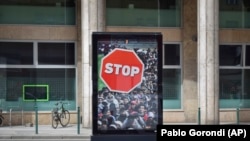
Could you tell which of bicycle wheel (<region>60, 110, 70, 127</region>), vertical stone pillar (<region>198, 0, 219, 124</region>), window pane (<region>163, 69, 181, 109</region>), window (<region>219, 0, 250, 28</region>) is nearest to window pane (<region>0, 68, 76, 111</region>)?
bicycle wheel (<region>60, 110, 70, 127</region>)

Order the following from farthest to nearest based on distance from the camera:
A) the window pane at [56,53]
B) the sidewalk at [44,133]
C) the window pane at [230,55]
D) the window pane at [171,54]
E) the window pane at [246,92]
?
the window pane at [246,92], the window pane at [230,55], the window pane at [171,54], the window pane at [56,53], the sidewalk at [44,133]

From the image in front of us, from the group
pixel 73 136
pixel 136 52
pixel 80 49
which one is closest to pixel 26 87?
pixel 80 49

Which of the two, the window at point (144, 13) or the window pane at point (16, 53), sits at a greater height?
the window at point (144, 13)

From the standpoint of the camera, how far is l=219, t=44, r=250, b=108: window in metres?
25.5

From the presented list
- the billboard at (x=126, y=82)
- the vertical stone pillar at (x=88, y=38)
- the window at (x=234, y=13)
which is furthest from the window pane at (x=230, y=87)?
the billboard at (x=126, y=82)

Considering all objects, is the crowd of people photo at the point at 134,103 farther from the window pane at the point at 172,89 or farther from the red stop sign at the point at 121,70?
the window pane at the point at 172,89

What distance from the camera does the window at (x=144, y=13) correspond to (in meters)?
24.7

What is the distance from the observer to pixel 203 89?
22594 mm

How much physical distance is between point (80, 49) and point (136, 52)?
54.2 ft

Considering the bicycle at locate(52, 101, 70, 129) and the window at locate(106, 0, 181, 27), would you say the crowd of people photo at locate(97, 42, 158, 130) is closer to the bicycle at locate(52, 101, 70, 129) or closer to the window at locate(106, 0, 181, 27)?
the bicycle at locate(52, 101, 70, 129)

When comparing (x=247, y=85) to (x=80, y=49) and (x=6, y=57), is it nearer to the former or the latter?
(x=80, y=49)

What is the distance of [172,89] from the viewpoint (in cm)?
2530

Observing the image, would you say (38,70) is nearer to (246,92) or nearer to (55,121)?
(55,121)

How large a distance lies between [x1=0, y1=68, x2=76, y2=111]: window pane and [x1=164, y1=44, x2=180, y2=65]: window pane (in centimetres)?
472
